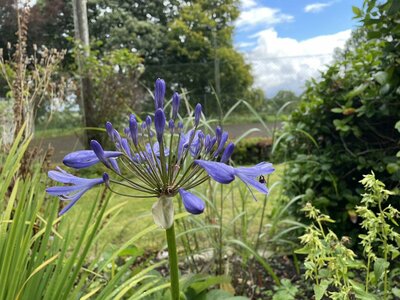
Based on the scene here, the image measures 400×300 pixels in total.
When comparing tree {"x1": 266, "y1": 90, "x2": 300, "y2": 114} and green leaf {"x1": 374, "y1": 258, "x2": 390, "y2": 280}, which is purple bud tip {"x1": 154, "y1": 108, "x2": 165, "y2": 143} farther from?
tree {"x1": 266, "y1": 90, "x2": 300, "y2": 114}

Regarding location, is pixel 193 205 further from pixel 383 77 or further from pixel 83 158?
pixel 383 77

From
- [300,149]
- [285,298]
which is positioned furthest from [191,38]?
[285,298]

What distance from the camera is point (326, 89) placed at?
116 inches

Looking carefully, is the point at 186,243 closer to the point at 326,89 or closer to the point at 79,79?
the point at 326,89

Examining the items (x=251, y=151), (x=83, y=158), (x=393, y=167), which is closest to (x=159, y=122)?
(x=83, y=158)

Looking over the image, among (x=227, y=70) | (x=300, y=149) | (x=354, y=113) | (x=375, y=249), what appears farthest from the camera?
(x=227, y=70)

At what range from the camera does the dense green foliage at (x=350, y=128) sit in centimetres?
246

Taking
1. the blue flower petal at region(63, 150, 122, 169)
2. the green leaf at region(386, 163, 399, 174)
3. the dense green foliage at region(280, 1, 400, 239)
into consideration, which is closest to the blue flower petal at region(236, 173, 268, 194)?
the blue flower petal at region(63, 150, 122, 169)

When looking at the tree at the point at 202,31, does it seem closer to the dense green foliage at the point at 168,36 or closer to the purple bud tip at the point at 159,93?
the dense green foliage at the point at 168,36

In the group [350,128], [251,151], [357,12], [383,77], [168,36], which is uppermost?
[168,36]

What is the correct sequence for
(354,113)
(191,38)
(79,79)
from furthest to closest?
(191,38) → (79,79) → (354,113)

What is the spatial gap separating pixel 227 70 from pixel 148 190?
13344mm

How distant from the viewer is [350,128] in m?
2.67

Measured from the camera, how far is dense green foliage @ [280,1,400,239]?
2459mm
